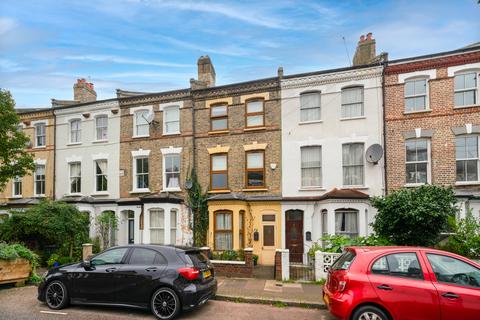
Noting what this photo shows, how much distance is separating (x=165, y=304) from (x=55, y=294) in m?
2.91

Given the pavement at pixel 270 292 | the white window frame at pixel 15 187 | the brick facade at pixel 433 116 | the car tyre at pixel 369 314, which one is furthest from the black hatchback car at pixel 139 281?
the white window frame at pixel 15 187

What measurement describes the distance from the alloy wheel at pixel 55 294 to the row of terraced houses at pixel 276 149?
8255mm

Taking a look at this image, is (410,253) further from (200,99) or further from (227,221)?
(200,99)

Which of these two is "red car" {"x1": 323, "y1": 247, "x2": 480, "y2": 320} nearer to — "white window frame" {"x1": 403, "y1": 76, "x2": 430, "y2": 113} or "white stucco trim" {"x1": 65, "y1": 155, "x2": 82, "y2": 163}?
"white window frame" {"x1": 403, "y1": 76, "x2": 430, "y2": 113}

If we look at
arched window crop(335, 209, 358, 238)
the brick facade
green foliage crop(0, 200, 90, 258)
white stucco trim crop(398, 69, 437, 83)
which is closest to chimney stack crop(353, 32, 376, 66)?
the brick facade

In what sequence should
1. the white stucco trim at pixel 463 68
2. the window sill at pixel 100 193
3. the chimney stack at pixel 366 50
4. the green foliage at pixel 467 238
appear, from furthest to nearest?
the window sill at pixel 100 193, the chimney stack at pixel 366 50, the white stucco trim at pixel 463 68, the green foliage at pixel 467 238

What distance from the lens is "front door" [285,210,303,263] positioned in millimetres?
15375

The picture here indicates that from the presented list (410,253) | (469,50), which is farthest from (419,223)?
(469,50)

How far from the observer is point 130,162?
18.7m

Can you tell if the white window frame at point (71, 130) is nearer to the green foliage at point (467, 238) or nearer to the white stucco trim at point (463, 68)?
the green foliage at point (467, 238)

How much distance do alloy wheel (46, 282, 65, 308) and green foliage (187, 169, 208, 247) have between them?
344 inches

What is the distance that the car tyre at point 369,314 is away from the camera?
5.89 metres

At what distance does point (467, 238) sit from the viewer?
412 inches

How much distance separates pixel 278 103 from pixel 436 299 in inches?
468
